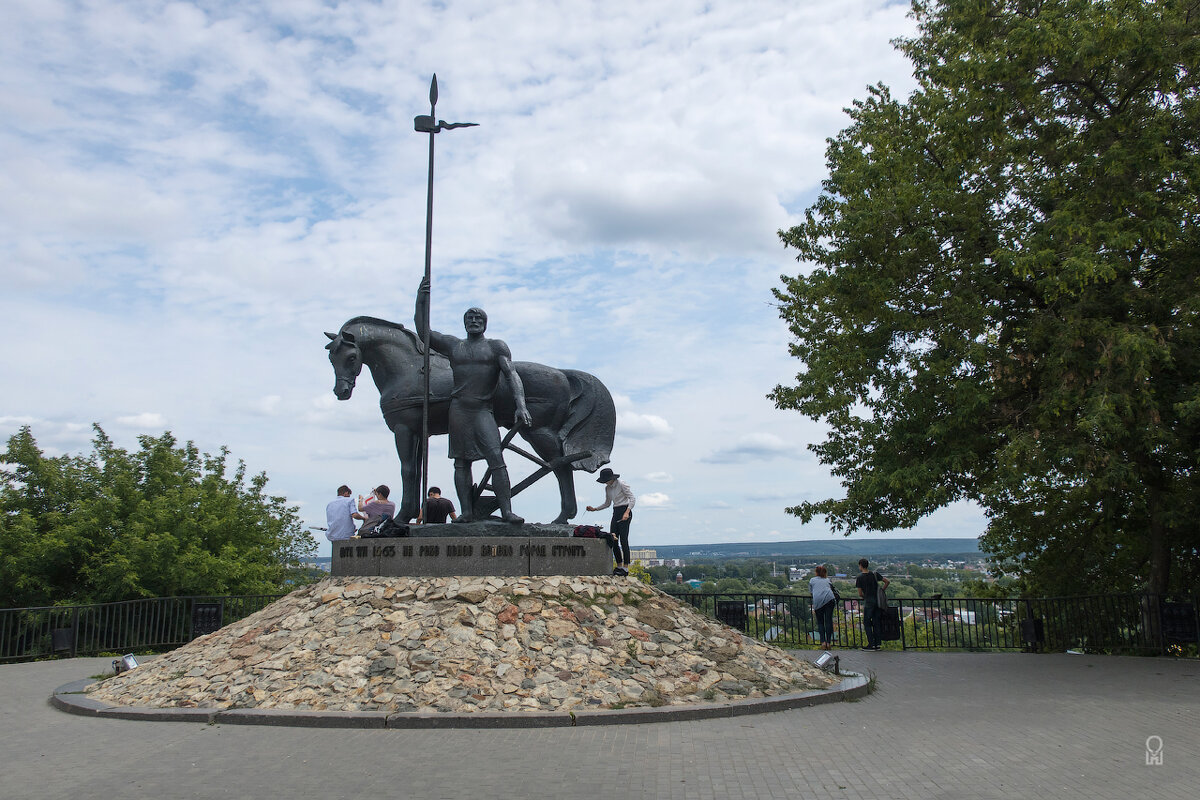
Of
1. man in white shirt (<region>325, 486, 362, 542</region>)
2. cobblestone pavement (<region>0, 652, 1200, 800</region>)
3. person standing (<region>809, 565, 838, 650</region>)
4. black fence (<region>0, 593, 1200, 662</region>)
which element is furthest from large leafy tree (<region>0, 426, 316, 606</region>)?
person standing (<region>809, 565, 838, 650</region>)

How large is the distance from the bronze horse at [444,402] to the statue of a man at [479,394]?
60 centimetres

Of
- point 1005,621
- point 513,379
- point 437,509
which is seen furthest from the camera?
point 1005,621

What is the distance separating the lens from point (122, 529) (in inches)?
754

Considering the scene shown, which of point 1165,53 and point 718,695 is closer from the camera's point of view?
point 718,695

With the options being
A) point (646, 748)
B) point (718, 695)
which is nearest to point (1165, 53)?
point (718, 695)

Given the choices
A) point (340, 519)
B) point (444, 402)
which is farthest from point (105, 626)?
point (444, 402)

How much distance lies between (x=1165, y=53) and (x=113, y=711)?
16413mm

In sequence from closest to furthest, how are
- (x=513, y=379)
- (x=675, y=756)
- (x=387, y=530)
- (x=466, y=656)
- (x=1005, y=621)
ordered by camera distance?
(x=675, y=756)
(x=466, y=656)
(x=387, y=530)
(x=513, y=379)
(x=1005, y=621)

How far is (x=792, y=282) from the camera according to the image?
61.4 ft

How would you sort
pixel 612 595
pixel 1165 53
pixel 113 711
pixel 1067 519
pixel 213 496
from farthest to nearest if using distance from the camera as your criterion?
pixel 213 496 → pixel 1067 519 → pixel 1165 53 → pixel 612 595 → pixel 113 711

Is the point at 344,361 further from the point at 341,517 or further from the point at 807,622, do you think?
the point at 807,622

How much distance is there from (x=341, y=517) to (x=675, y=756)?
322 inches

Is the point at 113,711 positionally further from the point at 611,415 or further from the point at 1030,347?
the point at 1030,347

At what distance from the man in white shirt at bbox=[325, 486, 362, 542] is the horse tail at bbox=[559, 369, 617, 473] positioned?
11.4 feet
